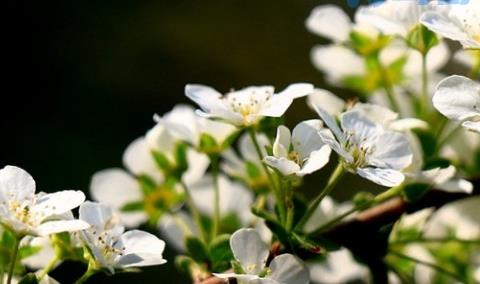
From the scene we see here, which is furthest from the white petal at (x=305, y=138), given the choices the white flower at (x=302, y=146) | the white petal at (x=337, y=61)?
the white petal at (x=337, y=61)

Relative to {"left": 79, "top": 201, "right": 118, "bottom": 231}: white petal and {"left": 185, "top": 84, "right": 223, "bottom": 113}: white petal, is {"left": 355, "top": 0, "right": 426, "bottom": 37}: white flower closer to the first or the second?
{"left": 185, "top": 84, "right": 223, "bottom": 113}: white petal

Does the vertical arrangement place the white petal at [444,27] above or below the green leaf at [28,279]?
above

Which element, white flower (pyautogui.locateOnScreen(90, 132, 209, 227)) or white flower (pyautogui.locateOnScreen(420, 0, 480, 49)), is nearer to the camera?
white flower (pyautogui.locateOnScreen(420, 0, 480, 49))

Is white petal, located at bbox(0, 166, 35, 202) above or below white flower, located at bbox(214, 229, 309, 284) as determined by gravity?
above

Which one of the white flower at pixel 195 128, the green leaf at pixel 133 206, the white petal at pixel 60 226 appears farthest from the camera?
the green leaf at pixel 133 206

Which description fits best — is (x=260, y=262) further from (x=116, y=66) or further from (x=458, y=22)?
(x=116, y=66)

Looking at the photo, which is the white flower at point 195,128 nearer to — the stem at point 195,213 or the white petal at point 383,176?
the stem at point 195,213

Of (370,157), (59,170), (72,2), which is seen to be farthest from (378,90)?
(72,2)

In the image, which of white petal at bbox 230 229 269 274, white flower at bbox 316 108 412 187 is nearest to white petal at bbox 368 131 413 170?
white flower at bbox 316 108 412 187
